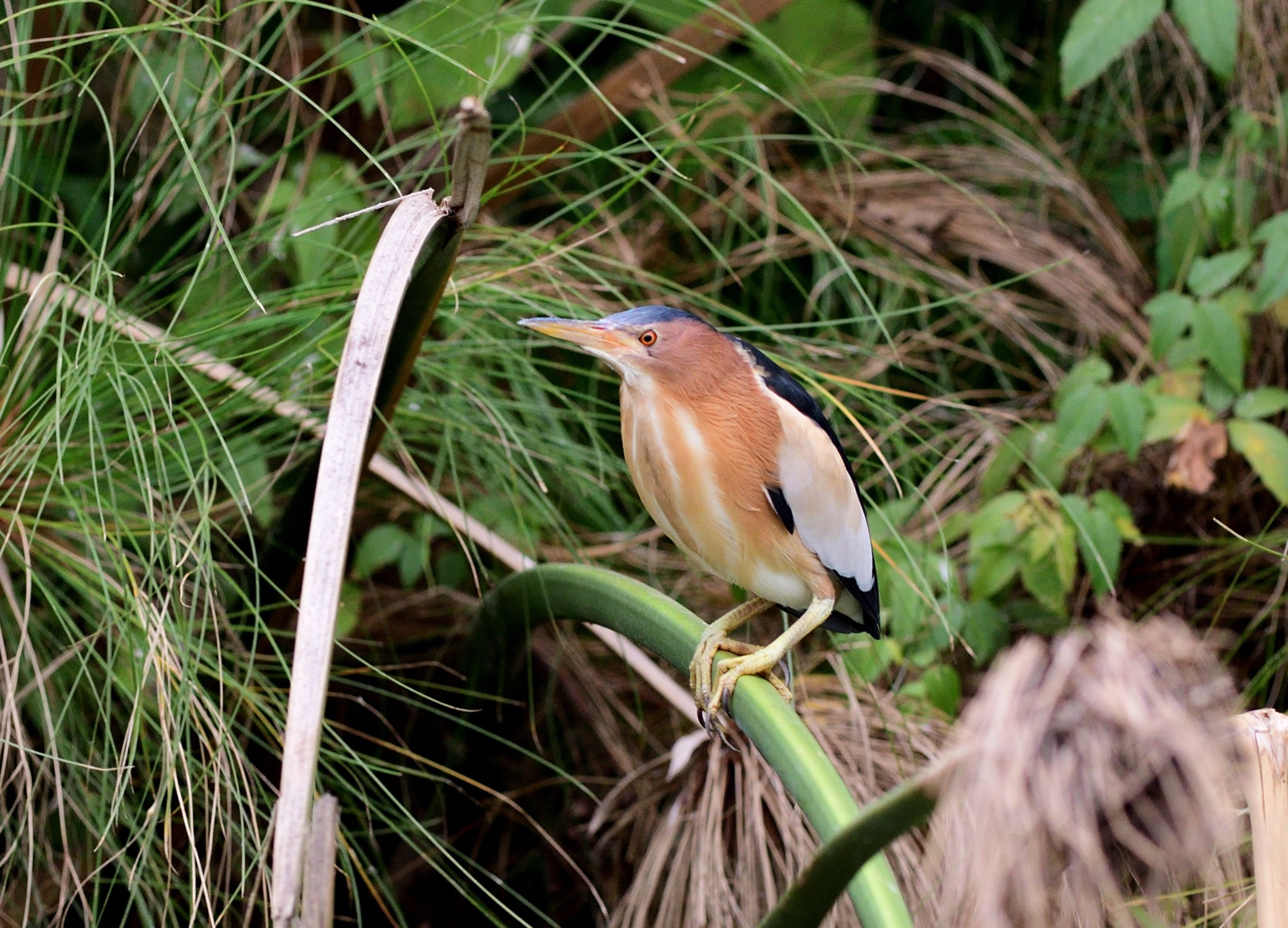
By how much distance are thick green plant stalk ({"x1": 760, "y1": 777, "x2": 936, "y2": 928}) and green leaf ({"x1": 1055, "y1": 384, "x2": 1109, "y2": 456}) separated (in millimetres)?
1055

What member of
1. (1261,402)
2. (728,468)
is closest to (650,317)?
(728,468)

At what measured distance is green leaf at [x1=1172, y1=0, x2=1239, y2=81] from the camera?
1.59 meters

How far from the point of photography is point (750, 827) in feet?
4.13

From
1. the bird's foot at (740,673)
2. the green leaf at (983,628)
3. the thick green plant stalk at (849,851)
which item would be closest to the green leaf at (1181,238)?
the green leaf at (983,628)

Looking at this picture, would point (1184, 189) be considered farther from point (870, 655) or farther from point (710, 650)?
point (710, 650)

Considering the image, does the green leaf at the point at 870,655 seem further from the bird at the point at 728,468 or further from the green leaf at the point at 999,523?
the bird at the point at 728,468

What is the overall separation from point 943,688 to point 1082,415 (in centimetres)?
41

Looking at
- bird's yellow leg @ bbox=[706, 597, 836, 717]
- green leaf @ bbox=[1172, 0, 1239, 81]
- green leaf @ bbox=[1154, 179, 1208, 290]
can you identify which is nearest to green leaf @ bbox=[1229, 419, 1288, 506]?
green leaf @ bbox=[1154, 179, 1208, 290]

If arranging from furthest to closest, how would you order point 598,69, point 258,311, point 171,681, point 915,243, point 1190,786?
point 598,69 < point 915,243 < point 258,311 < point 171,681 < point 1190,786

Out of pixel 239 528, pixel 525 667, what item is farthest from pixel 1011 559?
pixel 239 528

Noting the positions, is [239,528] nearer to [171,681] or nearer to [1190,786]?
[171,681]

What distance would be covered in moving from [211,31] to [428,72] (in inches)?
17.9

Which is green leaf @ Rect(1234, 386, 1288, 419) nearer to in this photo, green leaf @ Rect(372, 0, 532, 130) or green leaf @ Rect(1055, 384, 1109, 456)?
green leaf @ Rect(1055, 384, 1109, 456)

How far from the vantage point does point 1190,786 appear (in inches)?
18.1
